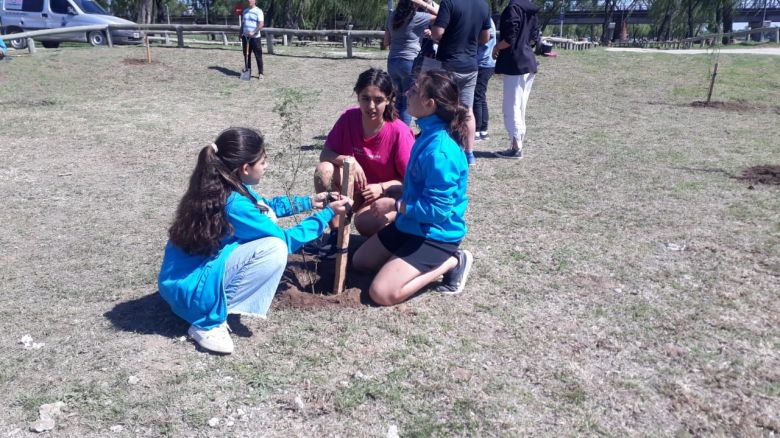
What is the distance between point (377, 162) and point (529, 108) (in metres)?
7.41

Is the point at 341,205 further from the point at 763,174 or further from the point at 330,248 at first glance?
the point at 763,174

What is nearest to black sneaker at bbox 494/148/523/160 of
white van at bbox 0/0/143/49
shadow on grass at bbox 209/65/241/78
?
shadow on grass at bbox 209/65/241/78

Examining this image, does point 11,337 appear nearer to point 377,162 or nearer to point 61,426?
point 61,426

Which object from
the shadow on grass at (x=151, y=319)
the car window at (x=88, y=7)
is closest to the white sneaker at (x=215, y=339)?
the shadow on grass at (x=151, y=319)

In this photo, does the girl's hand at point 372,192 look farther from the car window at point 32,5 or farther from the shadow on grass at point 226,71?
the car window at point 32,5

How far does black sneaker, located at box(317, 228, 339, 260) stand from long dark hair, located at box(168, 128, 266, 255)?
48.4 inches

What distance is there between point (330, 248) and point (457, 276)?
0.98 meters

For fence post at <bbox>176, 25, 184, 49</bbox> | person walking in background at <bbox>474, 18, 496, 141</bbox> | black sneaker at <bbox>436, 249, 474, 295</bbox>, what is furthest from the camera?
fence post at <bbox>176, 25, 184, 49</bbox>

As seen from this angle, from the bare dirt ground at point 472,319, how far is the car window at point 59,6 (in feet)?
46.8

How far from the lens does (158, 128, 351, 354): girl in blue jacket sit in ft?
10.4

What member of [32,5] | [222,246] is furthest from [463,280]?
[32,5]

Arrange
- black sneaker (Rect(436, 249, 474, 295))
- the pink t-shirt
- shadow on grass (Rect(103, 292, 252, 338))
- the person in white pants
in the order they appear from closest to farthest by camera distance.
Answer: shadow on grass (Rect(103, 292, 252, 338)) < black sneaker (Rect(436, 249, 474, 295)) < the pink t-shirt < the person in white pants

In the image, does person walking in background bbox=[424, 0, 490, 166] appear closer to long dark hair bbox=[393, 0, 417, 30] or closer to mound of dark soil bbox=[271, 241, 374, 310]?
long dark hair bbox=[393, 0, 417, 30]

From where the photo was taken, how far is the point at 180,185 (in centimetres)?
645
